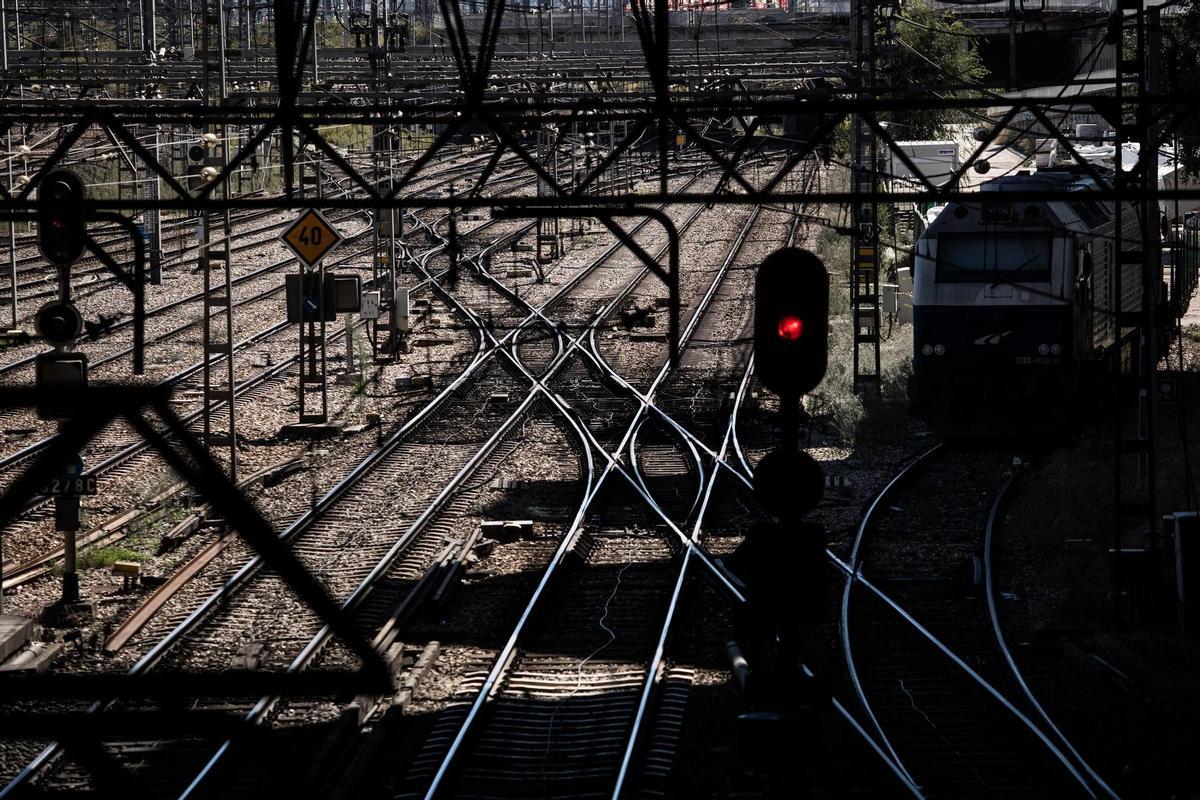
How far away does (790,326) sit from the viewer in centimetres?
581

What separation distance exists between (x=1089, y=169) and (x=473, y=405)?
33.9 ft

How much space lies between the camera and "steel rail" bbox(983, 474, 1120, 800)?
797 cm

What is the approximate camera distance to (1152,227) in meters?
11.6

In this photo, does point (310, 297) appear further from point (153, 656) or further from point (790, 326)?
point (790, 326)

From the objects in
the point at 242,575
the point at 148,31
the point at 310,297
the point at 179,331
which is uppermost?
the point at 148,31

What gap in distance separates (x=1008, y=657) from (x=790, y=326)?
5.04 meters

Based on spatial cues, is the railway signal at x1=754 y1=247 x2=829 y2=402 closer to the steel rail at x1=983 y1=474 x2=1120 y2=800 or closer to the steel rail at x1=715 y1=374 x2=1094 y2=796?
the steel rail at x1=715 y1=374 x2=1094 y2=796

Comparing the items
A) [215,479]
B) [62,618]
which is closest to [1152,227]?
[62,618]

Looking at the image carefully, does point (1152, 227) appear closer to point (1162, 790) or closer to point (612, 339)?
point (1162, 790)

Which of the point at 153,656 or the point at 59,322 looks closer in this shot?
the point at 153,656

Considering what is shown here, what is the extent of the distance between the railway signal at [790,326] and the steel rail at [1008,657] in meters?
3.30

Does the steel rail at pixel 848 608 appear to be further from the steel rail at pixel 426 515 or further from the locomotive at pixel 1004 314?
the steel rail at pixel 426 515

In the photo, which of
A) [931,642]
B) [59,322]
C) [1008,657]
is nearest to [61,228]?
[59,322]

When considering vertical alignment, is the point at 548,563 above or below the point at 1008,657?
above
